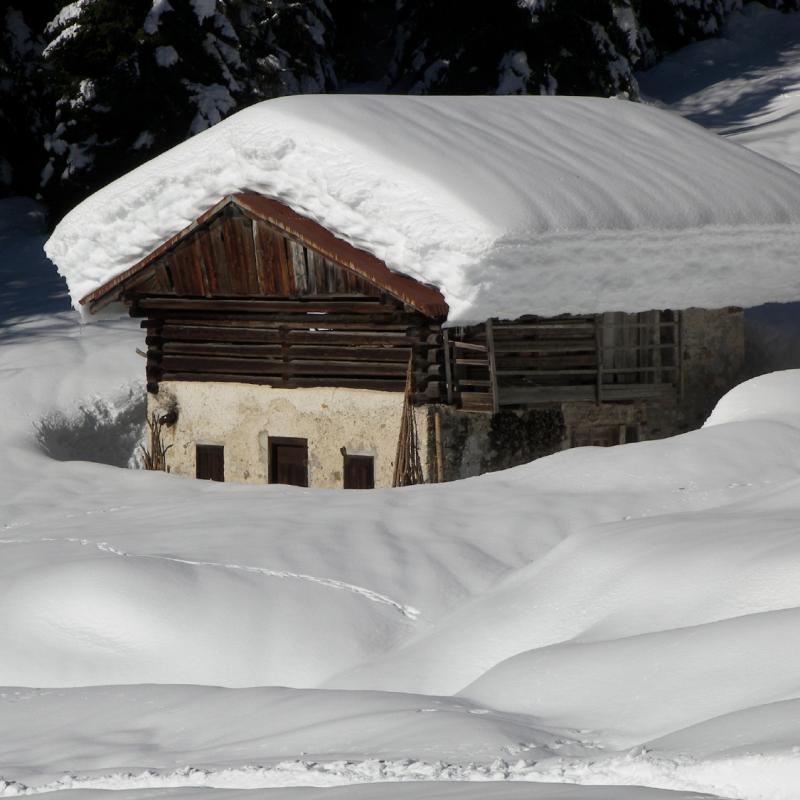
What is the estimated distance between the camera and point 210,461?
16469mm

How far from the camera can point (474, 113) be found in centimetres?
1636

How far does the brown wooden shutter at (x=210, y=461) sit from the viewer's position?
16375 mm

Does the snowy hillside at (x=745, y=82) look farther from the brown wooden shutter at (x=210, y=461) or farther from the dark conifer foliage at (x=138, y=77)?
the brown wooden shutter at (x=210, y=461)

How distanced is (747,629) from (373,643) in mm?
2766

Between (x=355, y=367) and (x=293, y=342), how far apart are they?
35.0 inches

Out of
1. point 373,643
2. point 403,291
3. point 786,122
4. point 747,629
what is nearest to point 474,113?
point 403,291

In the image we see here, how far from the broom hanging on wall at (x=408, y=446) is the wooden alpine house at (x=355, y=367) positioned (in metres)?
0.01

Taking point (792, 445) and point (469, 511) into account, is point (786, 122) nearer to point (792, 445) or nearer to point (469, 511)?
point (792, 445)

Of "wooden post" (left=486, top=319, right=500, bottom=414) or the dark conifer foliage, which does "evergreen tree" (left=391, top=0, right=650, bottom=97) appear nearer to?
the dark conifer foliage

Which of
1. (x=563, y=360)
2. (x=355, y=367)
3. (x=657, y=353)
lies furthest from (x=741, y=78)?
(x=355, y=367)

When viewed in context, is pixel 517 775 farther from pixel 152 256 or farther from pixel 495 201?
pixel 152 256

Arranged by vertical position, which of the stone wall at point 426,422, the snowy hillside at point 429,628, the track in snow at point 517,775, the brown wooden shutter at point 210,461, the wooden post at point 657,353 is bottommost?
the brown wooden shutter at point 210,461

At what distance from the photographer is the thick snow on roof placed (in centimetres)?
1351

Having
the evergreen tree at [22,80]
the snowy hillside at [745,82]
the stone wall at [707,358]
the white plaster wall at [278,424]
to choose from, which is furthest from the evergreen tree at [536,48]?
the white plaster wall at [278,424]
